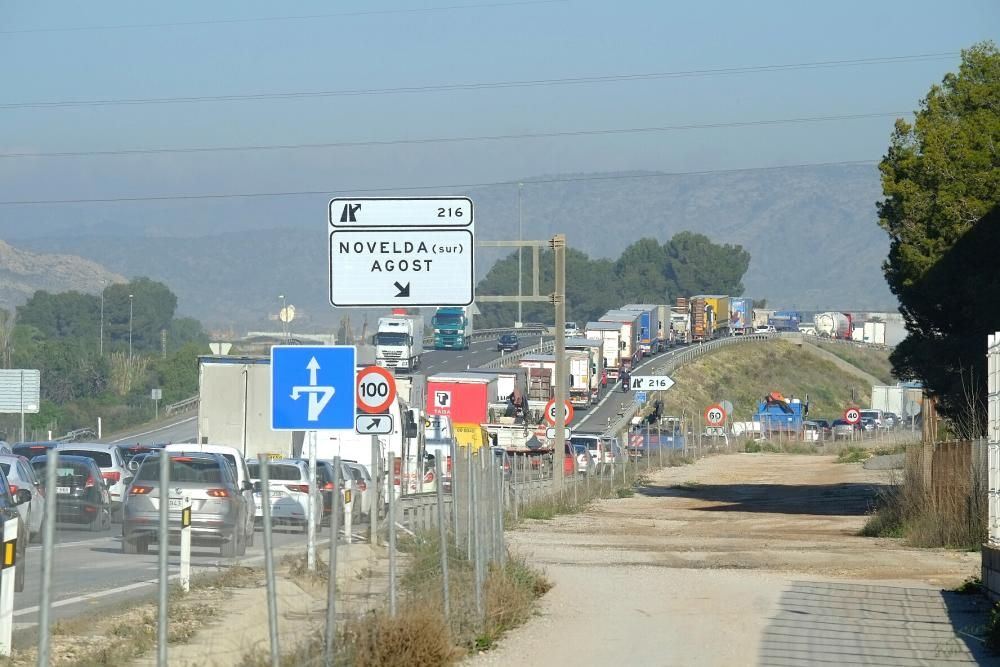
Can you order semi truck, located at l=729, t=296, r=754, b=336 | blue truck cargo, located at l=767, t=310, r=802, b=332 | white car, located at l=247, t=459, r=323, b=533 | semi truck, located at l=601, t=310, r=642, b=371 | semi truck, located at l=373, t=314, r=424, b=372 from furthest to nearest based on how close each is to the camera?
blue truck cargo, located at l=767, t=310, r=802, b=332, semi truck, located at l=729, t=296, r=754, b=336, semi truck, located at l=601, t=310, r=642, b=371, semi truck, located at l=373, t=314, r=424, b=372, white car, located at l=247, t=459, r=323, b=533

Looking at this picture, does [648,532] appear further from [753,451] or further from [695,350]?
[695,350]

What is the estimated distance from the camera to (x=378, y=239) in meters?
13.4

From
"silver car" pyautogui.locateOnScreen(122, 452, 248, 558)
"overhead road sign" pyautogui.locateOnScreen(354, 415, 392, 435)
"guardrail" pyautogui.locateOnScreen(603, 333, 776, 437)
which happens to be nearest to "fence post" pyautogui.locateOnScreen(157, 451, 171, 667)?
"silver car" pyautogui.locateOnScreen(122, 452, 248, 558)

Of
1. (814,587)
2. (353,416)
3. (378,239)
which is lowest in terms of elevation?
(814,587)

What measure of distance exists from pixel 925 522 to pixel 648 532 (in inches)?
244

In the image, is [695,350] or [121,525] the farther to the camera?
[695,350]

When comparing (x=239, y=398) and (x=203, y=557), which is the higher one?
(x=239, y=398)

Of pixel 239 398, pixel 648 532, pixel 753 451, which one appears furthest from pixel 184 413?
pixel 648 532

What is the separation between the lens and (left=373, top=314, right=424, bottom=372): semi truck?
8325cm

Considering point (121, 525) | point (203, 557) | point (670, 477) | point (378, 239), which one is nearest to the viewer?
point (121, 525)

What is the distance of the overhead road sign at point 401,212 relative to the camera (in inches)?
531

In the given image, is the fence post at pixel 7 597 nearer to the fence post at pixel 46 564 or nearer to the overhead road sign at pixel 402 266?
the fence post at pixel 46 564

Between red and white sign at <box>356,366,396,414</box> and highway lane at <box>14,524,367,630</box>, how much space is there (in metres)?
5.37

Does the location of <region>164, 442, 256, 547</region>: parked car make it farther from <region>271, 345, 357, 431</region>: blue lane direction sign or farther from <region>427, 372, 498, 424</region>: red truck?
<region>427, 372, 498, 424</region>: red truck
